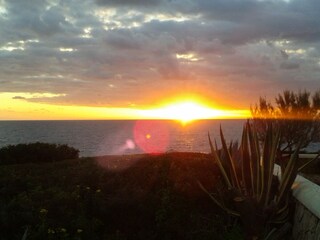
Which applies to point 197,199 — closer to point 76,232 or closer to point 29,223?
point 76,232

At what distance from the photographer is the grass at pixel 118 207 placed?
6660 mm

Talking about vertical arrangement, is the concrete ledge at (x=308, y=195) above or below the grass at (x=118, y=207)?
above

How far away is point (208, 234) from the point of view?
679 cm

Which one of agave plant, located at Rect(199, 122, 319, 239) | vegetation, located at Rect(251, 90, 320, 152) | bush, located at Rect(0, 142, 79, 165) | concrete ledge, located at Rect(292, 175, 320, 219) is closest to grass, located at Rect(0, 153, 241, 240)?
agave plant, located at Rect(199, 122, 319, 239)

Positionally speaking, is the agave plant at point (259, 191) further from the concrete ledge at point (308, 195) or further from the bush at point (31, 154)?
the bush at point (31, 154)

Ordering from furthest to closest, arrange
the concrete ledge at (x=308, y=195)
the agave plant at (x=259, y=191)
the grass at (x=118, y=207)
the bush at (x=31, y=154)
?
1. the bush at (x=31, y=154)
2. the agave plant at (x=259, y=191)
3. the grass at (x=118, y=207)
4. the concrete ledge at (x=308, y=195)

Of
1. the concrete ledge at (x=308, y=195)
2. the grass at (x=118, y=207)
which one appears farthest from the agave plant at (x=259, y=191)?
the grass at (x=118, y=207)

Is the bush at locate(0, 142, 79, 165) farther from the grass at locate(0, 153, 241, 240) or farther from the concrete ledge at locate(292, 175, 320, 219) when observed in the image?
the concrete ledge at locate(292, 175, 320, 219)

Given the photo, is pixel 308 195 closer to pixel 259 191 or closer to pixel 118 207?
pixel 259 191

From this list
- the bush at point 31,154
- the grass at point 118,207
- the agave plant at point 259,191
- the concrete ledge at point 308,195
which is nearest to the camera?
the concrete ledge at point 308,195

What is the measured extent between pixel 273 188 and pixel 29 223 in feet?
15.0

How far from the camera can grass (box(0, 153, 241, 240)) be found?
6.66m

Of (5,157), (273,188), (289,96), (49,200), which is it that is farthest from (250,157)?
(289,96)

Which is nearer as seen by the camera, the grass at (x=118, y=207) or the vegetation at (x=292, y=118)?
the grass at (x=118, y=207)
